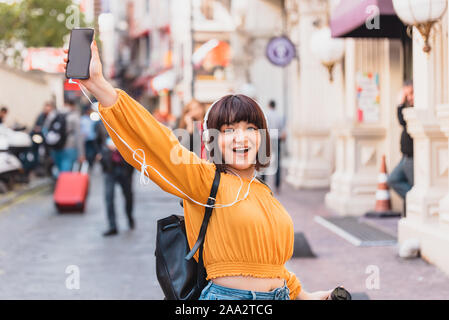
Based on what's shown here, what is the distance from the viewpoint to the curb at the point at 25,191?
43.6 feet

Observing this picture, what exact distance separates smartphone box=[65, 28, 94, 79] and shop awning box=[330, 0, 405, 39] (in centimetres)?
635

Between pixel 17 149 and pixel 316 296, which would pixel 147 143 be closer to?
pixel 316 296

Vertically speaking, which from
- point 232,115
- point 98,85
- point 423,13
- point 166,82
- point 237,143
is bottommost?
point 237,143

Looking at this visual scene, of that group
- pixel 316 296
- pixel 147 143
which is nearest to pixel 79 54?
pixel 147 143

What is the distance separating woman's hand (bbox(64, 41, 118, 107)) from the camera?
2301 mm

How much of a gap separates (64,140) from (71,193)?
266 centimetres

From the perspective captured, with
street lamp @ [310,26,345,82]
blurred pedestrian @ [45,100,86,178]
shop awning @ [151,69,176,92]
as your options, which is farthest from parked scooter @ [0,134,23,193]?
shop awning @ [151,69,176,92]

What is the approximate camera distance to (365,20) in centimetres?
852

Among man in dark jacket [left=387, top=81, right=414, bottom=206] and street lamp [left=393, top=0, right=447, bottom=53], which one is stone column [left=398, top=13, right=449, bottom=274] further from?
man in dark jacket [left=387, top=81, right=414, bottom=206]

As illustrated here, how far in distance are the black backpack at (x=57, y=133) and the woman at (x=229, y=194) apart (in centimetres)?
1210

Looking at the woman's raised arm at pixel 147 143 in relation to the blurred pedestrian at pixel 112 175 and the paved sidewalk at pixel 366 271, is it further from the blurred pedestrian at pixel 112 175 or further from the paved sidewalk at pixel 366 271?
the blurred pedestrian at pixel 112 175

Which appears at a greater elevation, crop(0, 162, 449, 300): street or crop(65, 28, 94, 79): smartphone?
crop(65, 28, 94, 79): smartphone

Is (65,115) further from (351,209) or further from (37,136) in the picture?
(351,209)

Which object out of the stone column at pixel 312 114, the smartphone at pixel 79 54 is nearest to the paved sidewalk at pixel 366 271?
the smartphone at pixel 79 54
